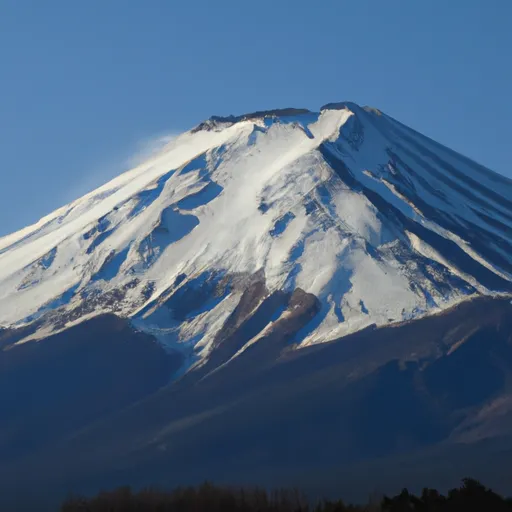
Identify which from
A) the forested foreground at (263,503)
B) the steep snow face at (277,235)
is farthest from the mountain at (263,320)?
the forested foreground at (263,503)

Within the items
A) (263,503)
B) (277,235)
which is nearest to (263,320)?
(277,235)

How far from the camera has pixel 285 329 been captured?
3920 inches

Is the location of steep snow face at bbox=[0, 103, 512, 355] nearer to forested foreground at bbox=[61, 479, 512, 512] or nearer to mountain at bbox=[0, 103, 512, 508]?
mountain at bbox=[0, 103, 512, 508]

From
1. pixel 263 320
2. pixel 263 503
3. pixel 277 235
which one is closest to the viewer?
pixel 263 503

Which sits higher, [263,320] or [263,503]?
[263,320]

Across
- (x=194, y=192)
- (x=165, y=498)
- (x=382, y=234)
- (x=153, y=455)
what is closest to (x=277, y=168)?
(x=194, y=192)

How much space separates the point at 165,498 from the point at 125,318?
2003 inches

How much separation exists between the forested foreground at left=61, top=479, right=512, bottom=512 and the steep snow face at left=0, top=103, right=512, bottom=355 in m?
43.6

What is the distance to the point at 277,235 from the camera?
109 m

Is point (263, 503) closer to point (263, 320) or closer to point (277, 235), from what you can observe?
point (263, 320)

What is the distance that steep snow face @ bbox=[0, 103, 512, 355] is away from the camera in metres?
102

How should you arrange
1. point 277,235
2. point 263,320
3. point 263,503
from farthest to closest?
point 277,235
point 263,320
point 263,503

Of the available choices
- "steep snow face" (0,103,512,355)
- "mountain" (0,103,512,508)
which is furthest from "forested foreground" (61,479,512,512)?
"steep snow face" (0,103,512,355)

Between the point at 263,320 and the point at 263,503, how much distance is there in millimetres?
49034
